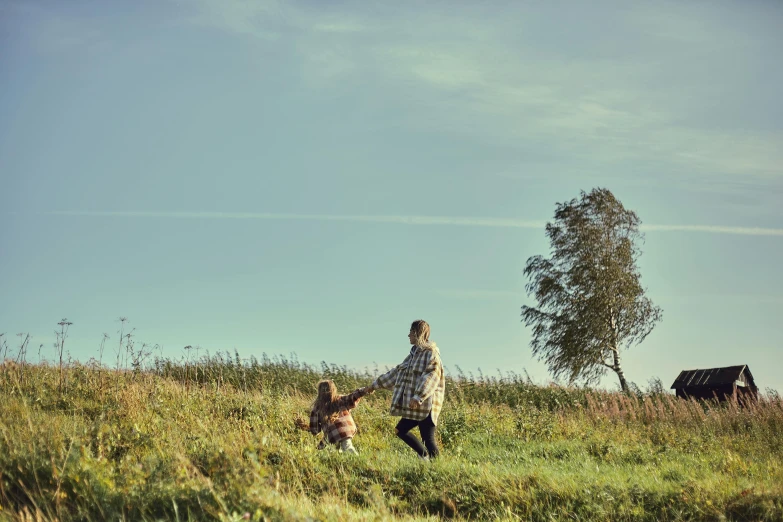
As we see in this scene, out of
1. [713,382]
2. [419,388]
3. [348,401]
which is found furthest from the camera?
[713,382]

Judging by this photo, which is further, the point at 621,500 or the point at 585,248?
the point at 585,248

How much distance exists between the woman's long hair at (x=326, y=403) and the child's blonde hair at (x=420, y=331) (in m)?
1.37

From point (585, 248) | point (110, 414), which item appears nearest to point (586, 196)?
point (585, 248)

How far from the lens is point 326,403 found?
9.97 m

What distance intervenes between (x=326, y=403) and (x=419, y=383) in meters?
1.50

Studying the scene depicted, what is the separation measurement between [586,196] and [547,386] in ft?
47.2

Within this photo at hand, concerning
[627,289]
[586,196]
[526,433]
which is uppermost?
[586,196]

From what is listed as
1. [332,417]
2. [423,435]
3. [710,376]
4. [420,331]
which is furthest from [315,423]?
[710,376]

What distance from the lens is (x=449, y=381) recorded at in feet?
68.6

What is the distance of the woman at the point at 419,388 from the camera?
917cm

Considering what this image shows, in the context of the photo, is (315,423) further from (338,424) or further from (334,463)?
(334,463)

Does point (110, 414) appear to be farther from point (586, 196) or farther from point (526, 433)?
point (586, 196)

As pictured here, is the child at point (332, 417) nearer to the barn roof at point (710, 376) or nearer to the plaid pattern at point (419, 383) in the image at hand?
the plaid pattern at point (419, 383)

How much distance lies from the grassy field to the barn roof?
8294 millimetres
